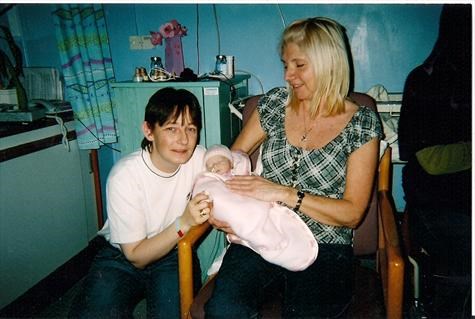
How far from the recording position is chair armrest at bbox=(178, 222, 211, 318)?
1116mm

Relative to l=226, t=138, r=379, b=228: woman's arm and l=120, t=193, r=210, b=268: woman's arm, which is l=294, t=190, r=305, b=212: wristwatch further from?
l=120, t=193, r=210, b=268: woman's arm

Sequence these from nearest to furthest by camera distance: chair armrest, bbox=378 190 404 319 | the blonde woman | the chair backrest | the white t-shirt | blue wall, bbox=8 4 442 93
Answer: chair armrest, bbox=378 190 404 319, the blonde woman, the white t-shirt, the chair backrest, blue wall, bbox=8 4 442 93

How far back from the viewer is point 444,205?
147 centimetres

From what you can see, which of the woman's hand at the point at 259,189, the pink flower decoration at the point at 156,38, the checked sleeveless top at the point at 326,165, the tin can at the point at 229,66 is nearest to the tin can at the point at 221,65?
the tin can at the point at 229,66

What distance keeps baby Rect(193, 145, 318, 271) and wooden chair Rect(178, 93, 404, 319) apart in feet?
0.41

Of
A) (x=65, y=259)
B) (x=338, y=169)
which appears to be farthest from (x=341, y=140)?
(x=65, y=259)

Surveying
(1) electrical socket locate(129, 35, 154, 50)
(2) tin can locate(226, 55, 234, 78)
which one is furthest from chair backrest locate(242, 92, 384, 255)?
(1) electrical socket locate(129, 35, 154, 50)

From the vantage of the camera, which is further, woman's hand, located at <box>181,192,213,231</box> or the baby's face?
the baby's face

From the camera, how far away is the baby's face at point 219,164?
134 cm

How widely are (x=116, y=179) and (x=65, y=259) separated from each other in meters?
1.18

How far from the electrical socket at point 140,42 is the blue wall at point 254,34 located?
39 millimetres

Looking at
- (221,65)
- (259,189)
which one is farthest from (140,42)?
(259,189)

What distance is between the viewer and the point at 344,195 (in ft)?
4.19

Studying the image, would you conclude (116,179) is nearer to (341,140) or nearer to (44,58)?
(341,140)
